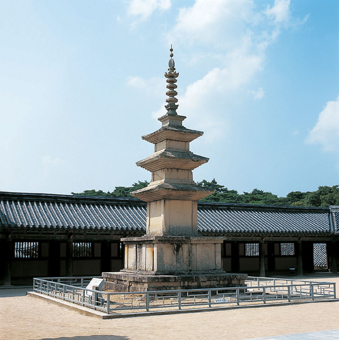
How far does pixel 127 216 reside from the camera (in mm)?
25656

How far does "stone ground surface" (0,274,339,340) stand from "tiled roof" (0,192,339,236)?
9618mm

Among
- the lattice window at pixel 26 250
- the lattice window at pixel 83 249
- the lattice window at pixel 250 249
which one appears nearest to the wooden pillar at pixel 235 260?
the lattice window at pixel 250 249

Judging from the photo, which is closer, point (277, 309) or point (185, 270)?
point (277, 309)

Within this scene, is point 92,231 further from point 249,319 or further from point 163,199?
point 249,319

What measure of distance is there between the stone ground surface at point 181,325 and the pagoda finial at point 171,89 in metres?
8.85

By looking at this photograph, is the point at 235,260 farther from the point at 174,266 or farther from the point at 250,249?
the point at 174,266

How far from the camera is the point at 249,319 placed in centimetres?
1129

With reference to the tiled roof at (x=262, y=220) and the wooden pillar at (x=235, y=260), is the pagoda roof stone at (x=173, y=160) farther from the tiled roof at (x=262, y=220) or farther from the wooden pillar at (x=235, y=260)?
the wooden pillar at (x=235, y=260)

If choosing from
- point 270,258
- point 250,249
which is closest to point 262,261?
point 270,258

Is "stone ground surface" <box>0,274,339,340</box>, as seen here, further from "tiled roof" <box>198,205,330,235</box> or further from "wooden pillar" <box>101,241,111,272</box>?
"tiled roof" <box>198,205,330,235</box>

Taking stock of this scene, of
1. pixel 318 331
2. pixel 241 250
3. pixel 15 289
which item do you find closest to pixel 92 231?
pixel 15 289

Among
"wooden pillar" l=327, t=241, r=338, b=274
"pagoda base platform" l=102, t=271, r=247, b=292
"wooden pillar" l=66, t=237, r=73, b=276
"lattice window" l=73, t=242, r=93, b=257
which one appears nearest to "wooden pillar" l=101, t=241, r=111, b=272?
"lattice window" l=73, t=242, r=93, b=257

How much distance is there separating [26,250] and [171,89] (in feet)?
43.1

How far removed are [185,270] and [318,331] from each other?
7257mm
